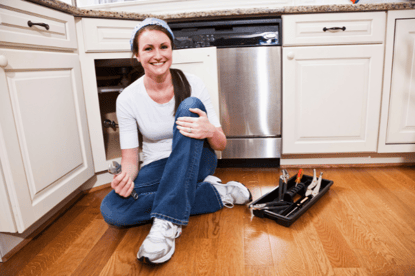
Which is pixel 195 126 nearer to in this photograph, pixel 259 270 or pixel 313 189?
pixel 259 270

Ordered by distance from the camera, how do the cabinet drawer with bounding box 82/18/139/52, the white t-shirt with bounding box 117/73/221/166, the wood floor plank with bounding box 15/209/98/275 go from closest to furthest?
the wood floor plank with bounding box 15/209/98/275 < the white t-shirt with bounding box 117/73/221/166 < the cabinet drawer with bounding box 82/18/139/52

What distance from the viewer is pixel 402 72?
1.58m

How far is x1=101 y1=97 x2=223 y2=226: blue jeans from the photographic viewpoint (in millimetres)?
1017

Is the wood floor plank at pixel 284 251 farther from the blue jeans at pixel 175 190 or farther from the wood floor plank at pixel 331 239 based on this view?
the blue jeans at pixel 175 190

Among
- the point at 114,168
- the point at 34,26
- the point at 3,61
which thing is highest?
the point at 34,26

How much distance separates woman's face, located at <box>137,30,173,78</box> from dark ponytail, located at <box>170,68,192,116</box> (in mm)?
96

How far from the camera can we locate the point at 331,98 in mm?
1627

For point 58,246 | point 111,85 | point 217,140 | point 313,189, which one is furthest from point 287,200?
point 111,85

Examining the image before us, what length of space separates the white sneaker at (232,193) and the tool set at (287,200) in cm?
6

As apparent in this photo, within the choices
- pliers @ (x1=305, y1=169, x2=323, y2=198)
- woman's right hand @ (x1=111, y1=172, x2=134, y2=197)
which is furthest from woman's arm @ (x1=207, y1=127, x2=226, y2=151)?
pliers @ (x1=305, y1=169, x2=323, y2=198)

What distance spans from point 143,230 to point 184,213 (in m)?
0.23

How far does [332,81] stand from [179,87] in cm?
93

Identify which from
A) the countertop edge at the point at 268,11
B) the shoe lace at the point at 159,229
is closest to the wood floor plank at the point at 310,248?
the shoe lace at the point at 159,229

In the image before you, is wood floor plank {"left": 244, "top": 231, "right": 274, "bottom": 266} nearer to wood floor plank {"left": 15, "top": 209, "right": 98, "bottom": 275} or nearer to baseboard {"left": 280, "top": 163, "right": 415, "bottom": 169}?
wood floor plank {"left": 15, "top": 209, "right": 98, "bottom": 275}
